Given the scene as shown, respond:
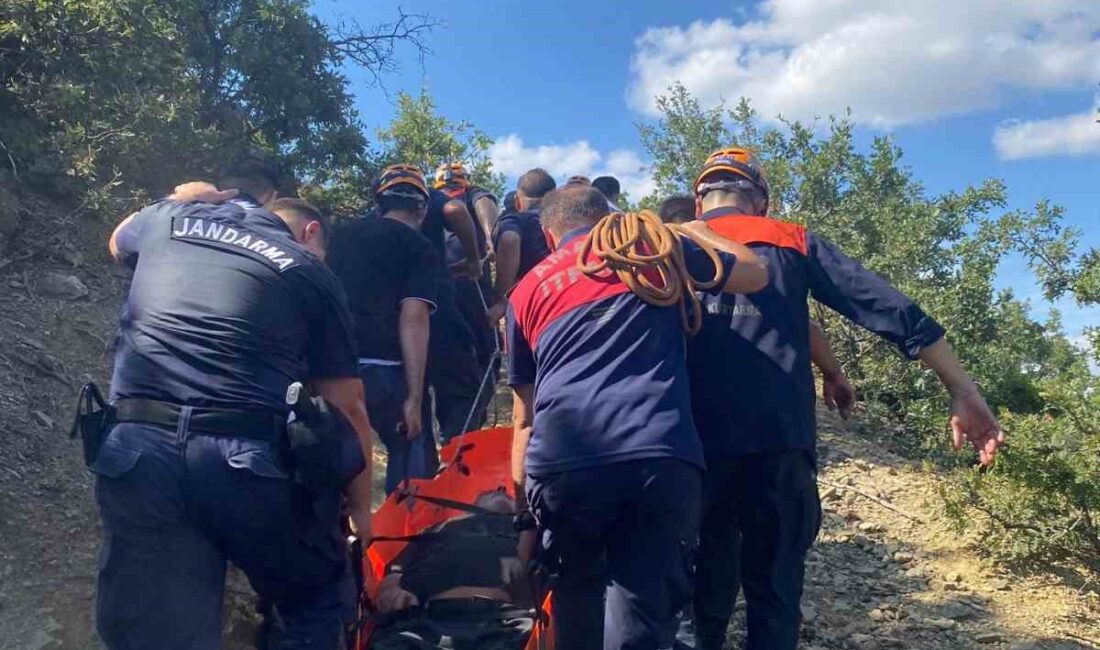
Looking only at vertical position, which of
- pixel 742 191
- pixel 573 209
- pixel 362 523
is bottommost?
pixel 362 523

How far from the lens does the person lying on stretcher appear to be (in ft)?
9.58

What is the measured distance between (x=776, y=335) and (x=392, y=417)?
204 centimetres

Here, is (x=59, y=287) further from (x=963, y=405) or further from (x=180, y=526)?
(x=963, y=405)

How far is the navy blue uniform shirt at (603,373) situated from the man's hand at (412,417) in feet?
4.83

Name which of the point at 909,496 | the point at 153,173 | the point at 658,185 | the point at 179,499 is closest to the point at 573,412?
the point at 179,499

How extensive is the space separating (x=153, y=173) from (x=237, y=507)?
4.70 metres

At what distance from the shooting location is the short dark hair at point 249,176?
315 cm

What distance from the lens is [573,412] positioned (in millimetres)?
2633

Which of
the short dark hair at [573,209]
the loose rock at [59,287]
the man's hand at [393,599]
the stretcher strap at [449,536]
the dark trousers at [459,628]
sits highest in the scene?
the short dark hair at [573,209]

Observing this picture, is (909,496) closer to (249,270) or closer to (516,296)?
(516,296)

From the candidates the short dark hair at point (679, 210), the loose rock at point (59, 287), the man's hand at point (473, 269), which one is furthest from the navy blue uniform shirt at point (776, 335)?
the loose rock at point (59, 287)

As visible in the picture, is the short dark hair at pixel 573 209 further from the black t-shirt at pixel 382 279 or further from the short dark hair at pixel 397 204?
the short dark hair at pixel 397 204

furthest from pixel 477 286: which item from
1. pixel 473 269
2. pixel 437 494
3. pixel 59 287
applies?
pixel 59 287

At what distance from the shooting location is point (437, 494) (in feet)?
12.1
